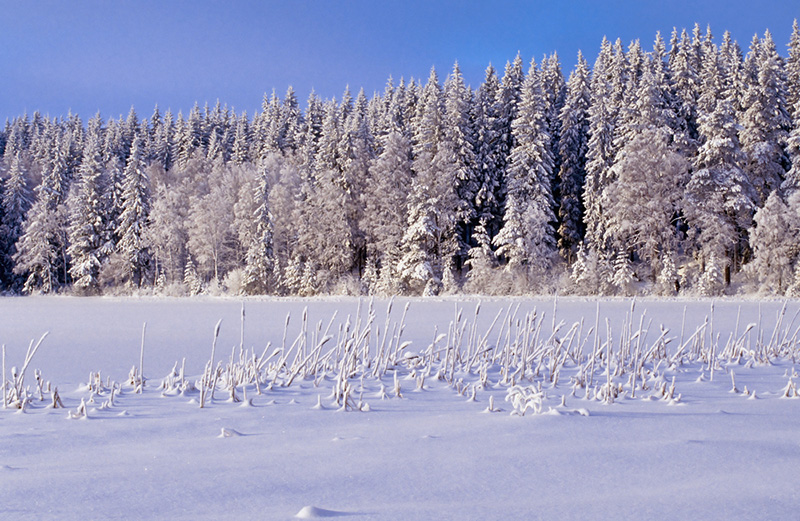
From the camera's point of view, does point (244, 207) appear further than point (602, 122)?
Yes

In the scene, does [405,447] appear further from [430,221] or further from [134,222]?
[134,222]

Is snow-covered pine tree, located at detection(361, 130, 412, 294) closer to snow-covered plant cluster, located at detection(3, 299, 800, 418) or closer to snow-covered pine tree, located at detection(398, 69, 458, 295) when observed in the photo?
snow-covered pine tree, located at detection(398, 69, 458, 295)

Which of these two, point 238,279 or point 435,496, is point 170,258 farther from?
point 435,496

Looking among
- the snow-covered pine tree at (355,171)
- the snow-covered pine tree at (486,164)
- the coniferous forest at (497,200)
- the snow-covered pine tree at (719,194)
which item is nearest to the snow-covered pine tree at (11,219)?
the coniferous forest at (497,200)

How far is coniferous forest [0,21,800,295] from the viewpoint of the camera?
31672 millimetres

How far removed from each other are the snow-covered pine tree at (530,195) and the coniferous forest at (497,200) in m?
0.13

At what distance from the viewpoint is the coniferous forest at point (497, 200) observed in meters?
31.7

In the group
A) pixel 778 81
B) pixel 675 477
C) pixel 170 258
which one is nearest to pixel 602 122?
pixel 778 81

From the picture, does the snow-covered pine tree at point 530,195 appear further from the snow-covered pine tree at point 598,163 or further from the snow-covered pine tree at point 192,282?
the snow-covered pine tree at point 192,282

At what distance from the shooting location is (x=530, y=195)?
34.3m

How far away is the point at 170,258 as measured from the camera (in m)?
43.8

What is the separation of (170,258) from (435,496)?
44.7 m

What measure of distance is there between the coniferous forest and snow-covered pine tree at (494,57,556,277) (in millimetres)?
132

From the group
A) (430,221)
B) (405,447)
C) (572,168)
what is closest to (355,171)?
(430,221)
